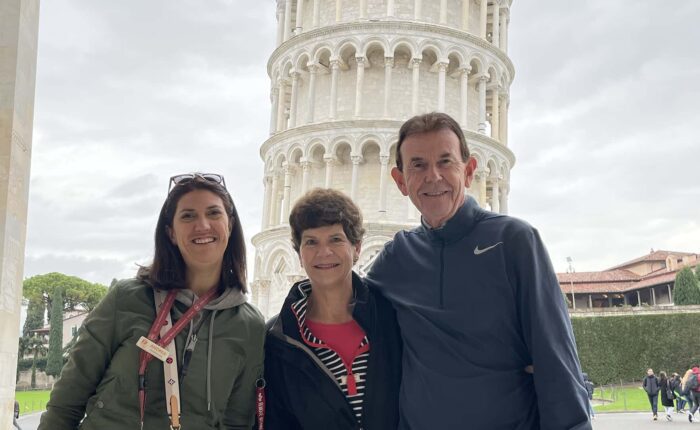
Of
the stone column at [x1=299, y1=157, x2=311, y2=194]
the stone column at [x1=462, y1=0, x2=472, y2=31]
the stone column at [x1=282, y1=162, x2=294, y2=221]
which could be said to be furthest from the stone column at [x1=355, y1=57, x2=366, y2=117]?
the stone column at [x1=462, y1=0, x2=472, y2=31]

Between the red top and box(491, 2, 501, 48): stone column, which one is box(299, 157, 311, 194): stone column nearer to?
box(491, 2, 501, 48): stone column

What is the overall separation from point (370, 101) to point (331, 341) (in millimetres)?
25155

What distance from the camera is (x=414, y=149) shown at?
2.84 meters

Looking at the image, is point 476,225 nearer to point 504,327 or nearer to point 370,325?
point 504,327

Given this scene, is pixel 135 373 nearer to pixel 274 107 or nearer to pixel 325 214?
pixel 325 214

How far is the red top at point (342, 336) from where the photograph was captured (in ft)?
9.75

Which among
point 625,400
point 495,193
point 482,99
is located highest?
point 482,99

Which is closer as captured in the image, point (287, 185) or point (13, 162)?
point (13, 162)

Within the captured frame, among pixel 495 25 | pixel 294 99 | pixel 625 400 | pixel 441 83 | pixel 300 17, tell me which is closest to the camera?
pixel 625 400

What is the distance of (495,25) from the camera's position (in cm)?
3031

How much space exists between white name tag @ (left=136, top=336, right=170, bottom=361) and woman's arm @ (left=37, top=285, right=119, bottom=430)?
0.16 metres

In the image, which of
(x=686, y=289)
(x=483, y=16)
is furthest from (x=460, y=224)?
(x=686, y=289)

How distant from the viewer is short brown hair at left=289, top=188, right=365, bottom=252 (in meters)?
3.04

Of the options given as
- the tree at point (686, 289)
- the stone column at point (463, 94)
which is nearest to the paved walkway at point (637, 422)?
the stone column at point (463, 94)
